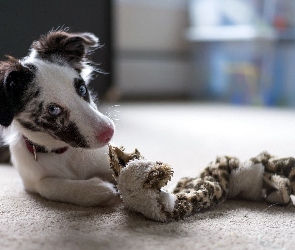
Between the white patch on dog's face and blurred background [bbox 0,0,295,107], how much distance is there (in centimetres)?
249

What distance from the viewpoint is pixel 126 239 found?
1.04 meters

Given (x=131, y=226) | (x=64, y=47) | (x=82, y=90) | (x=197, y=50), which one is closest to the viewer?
(x=131, y=226)

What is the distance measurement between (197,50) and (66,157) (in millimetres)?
4560

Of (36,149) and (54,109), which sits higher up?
(54,109)

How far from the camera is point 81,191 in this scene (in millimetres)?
1360

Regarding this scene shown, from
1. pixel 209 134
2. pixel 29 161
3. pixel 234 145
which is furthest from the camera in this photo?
pixel 209 134

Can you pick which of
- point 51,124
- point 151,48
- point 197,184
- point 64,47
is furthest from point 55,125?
point 151,48

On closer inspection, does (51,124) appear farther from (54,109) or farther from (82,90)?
(82,90)

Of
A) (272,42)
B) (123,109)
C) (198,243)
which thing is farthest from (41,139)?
(272,42)

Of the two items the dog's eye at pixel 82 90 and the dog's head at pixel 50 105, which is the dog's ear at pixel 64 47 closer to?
the dog's head at pixel 50 105

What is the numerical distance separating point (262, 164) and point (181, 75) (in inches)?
184

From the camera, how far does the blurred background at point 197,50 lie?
4.79m

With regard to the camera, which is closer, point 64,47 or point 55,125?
point 55,125

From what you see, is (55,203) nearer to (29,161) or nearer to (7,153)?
(29,161)
